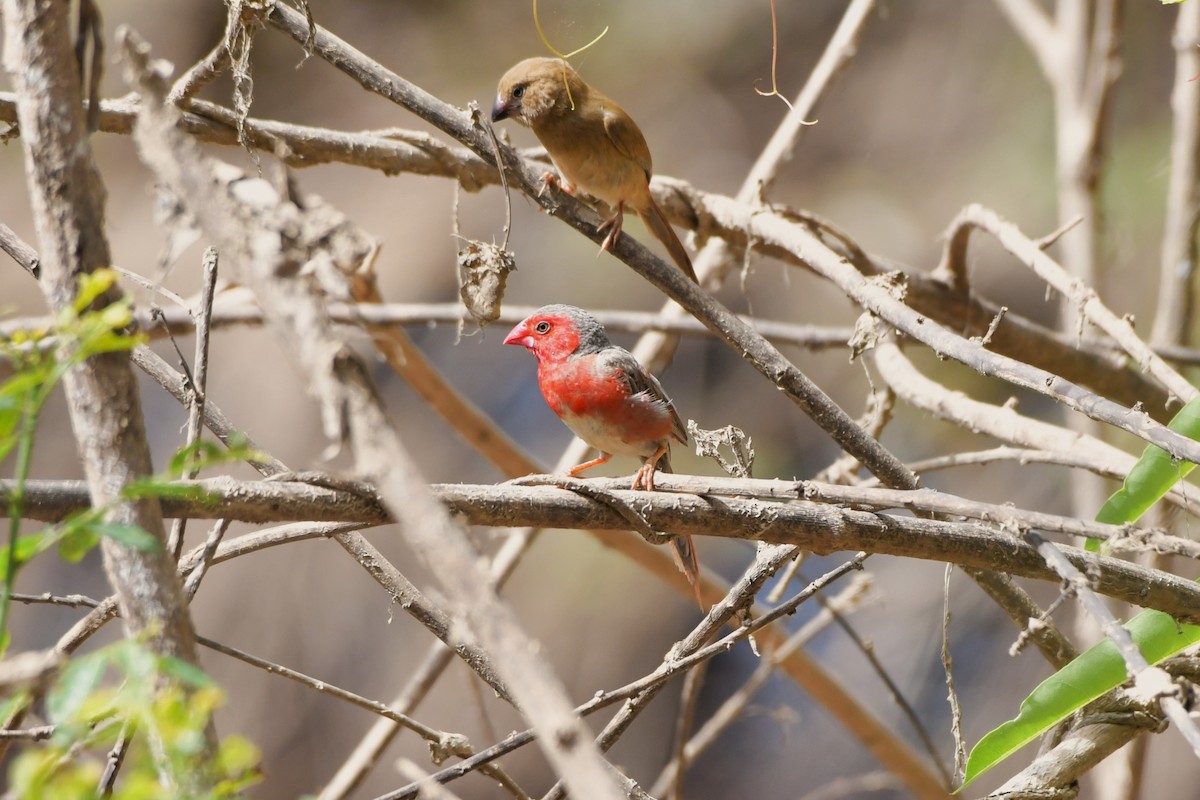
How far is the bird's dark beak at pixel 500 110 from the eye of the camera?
130 inches

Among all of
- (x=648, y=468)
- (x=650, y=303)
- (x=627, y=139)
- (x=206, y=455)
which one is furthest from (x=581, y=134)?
(x=650, y=303)

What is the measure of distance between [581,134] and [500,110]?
0.27 meters

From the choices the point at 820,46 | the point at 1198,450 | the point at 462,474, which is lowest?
the point at 1198,450

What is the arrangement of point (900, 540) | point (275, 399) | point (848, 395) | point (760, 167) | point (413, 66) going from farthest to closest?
point (413, 66)
point (848, 395)
point (275, 399)
point (760, 167)
point (900, 540)

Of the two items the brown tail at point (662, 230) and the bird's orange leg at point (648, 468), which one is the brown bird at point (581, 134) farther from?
the bird's orange leg at point (648, 468)

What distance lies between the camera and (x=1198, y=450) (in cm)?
160

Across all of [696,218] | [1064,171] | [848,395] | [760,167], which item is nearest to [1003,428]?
[696,218]

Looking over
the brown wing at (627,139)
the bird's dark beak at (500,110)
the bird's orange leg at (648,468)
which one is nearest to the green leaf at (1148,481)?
the bird's orange leg at (648,468)

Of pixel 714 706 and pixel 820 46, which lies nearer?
pixel 714 706

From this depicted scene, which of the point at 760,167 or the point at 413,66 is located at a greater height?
the point at 413,66

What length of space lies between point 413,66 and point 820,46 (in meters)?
3.12

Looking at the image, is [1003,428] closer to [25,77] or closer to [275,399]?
[25,77]

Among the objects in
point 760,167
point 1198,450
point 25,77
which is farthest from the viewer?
point 760,167

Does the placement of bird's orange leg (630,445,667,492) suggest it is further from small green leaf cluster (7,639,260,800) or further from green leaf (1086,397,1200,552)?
small green leaf cluster (7,639,260,800)
